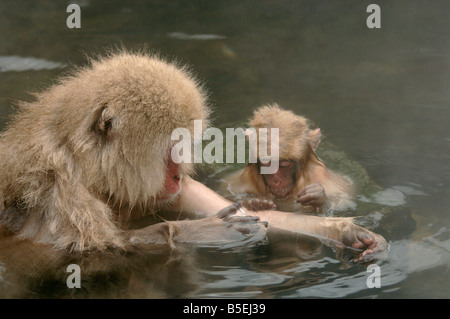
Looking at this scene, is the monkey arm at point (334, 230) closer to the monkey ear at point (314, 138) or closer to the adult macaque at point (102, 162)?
the adult macaque at point (102, 162)

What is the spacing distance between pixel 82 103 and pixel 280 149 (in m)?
2.37

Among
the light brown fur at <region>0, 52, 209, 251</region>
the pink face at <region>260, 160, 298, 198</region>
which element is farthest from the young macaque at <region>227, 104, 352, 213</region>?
the light brown fur at <region>0, 52, 209, 251</region>

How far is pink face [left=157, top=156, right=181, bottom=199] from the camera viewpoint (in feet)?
18.0

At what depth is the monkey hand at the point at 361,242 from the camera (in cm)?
541

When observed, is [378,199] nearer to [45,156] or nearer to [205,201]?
[205,201]

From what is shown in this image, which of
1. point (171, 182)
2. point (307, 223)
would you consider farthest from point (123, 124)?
point (307, 223)

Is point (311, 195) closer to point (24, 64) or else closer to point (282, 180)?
point (282, 180)

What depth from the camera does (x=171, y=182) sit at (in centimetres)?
555

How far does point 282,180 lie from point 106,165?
92.5 inches

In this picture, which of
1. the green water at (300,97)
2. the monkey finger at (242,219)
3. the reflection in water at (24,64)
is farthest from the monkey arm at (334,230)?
the reflection in water at (24,64)

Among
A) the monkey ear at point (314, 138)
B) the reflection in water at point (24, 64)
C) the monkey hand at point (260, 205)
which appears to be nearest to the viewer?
the monkey hand at point (260, 205)

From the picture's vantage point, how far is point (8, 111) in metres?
8.55

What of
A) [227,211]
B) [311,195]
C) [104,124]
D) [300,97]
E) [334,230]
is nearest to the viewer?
[104,124]

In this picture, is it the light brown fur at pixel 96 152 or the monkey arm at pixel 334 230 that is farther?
the monkey arm at pixel 334 230
